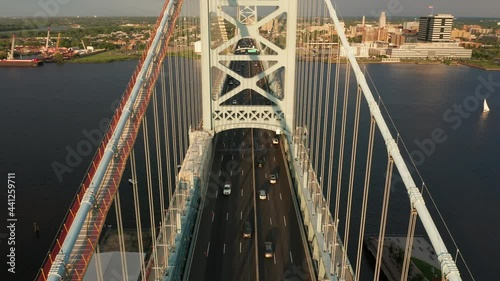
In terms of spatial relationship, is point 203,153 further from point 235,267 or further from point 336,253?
point 336,253

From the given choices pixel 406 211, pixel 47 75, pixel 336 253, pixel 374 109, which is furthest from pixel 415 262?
pixel 47 75

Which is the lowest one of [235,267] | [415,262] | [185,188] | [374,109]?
[415,262]

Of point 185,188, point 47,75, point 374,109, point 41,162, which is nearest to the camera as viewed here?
point 374,109

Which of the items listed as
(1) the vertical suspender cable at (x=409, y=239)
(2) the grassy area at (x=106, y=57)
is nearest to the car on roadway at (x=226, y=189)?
(1) the vertical suspender cable at (x=409, y=239)

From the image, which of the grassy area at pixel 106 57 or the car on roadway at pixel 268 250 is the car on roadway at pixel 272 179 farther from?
Result: the grassy area at pixel 106 57

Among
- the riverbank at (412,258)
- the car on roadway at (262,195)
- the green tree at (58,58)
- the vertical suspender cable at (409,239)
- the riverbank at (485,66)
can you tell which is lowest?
the riverbank at (412,258)

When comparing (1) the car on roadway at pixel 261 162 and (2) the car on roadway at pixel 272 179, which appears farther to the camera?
(1) the car on roadway at pixel 261 162
